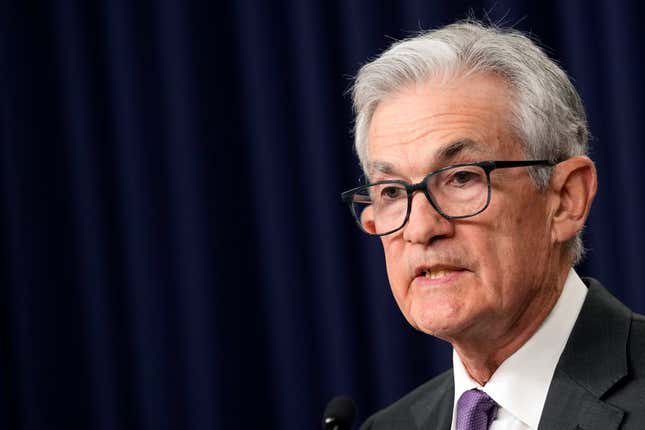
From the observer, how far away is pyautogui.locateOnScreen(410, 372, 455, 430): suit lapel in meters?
1.85

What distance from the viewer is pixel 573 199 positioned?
5.45 feet

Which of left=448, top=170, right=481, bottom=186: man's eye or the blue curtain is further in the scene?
the blue curtain

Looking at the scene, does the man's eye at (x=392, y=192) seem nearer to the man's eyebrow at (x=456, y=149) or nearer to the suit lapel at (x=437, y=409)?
the man's eyebrow at (x=456, y=149)

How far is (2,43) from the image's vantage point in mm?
2842

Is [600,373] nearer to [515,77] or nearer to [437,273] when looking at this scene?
[437,273]

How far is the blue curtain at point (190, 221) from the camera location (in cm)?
269

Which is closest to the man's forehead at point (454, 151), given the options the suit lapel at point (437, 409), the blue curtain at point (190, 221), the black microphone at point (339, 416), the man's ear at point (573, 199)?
the man's ear at point (573, 199)

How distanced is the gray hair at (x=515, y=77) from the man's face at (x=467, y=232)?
2 cm

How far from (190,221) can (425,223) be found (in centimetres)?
130

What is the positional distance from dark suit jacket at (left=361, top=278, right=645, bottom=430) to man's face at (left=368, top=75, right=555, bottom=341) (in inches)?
3.6

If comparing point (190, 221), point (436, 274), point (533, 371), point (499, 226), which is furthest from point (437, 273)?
point (190, 221)

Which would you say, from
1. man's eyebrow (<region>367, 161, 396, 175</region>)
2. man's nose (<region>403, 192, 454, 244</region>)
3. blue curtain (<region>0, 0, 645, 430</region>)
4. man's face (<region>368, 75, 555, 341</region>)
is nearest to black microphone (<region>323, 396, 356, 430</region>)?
man's face (<region>368, 75, 555, 341</region>)

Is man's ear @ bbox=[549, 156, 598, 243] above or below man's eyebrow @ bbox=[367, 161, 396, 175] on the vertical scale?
below

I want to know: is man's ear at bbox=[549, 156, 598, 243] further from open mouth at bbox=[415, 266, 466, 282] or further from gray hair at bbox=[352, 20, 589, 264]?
open mouth at bbox=[415, 266, 466, 282]
